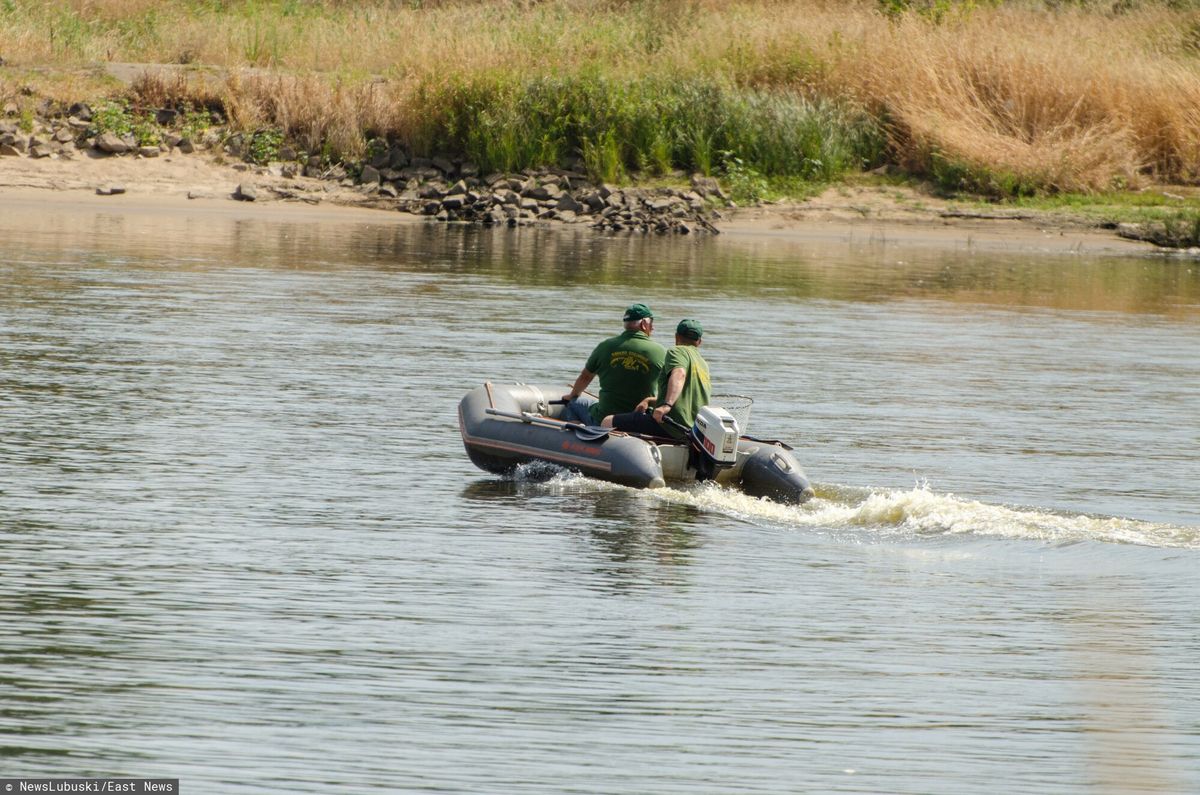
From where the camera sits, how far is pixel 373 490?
11.8 metres

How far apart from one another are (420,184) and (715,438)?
74.6 ft

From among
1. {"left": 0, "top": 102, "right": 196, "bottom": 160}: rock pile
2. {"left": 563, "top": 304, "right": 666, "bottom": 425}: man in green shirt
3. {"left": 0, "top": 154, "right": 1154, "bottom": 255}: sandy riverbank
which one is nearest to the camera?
{"left": 563, "top": 304, "right": 666, "bottom": 425}: man in green shirt

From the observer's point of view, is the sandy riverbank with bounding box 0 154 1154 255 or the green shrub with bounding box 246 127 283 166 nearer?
the sandy riverbank with bounding box 0 154 1154 255

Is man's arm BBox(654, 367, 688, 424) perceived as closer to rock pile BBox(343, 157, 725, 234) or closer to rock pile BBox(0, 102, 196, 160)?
rock pile BBox(343, 157, 725, 234)

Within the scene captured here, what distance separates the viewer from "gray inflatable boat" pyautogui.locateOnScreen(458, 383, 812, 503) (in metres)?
11.9

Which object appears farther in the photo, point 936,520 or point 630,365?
point 630,365

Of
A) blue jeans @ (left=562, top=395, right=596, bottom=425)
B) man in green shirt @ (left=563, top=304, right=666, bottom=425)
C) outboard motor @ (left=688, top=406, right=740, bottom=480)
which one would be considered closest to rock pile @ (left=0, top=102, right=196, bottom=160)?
blue jeans @ (left=562, top=395, right=596, bottom=425)

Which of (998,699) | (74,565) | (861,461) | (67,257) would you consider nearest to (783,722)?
(998,699)

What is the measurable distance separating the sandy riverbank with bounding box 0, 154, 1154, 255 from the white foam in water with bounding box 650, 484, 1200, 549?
20149mm

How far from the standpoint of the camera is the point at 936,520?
439 inches

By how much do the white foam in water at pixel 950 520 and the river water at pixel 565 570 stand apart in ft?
0.09

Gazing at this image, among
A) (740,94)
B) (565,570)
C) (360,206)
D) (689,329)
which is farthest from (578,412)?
(740,94)

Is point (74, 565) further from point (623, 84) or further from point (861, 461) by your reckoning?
point (623, 84)

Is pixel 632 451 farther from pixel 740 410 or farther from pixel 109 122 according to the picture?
pixel 109 122
